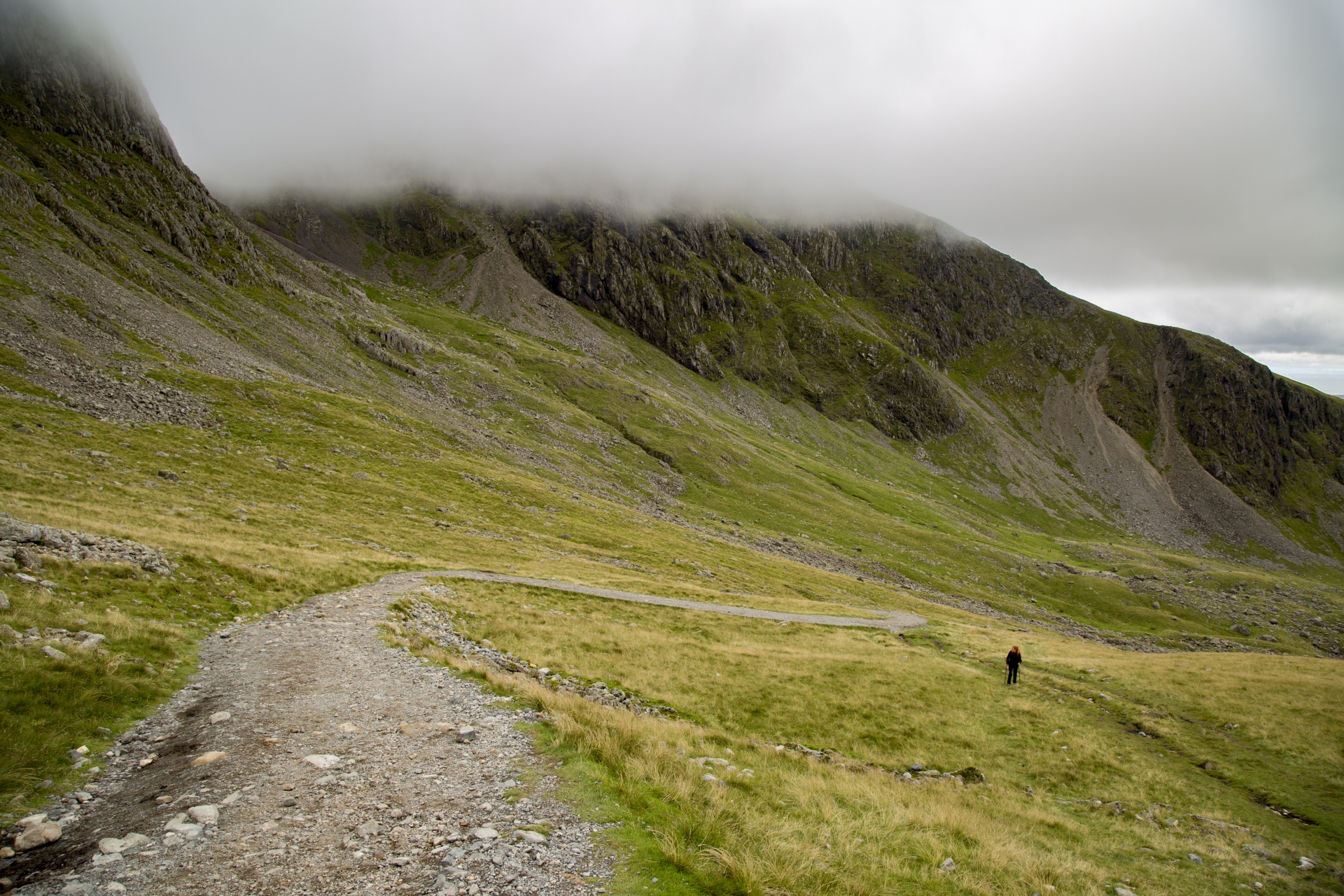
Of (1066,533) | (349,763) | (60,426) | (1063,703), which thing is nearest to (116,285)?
(60,426)

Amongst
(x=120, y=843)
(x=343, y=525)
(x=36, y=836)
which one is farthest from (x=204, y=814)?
(x=343, y=525)

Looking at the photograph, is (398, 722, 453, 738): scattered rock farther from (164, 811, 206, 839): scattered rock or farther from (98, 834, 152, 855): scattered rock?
(98, 834, 152, 855): scattered rock

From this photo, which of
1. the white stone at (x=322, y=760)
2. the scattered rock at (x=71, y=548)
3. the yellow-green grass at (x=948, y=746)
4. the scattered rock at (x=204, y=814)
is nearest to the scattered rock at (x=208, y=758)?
the white stone at (x=322, y=760)

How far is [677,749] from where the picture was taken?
13.6 m

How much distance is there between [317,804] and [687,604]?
119ft

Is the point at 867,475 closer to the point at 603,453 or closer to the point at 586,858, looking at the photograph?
the point at 603,453

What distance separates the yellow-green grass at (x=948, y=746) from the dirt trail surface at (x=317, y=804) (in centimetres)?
188

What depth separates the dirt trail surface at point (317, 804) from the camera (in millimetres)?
7164

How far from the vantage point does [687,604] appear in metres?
43.8

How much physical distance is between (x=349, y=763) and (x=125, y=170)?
522ft

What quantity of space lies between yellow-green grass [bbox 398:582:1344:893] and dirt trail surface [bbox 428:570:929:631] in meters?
2.45

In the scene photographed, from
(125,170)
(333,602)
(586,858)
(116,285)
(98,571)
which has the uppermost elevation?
(125,170)

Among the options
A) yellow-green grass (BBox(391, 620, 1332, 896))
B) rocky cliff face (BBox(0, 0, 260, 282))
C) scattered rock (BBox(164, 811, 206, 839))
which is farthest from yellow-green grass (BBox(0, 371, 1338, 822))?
rocky cliff face (BBox(0, 0, 260, 282))

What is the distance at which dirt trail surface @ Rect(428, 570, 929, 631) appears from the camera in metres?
39.1
